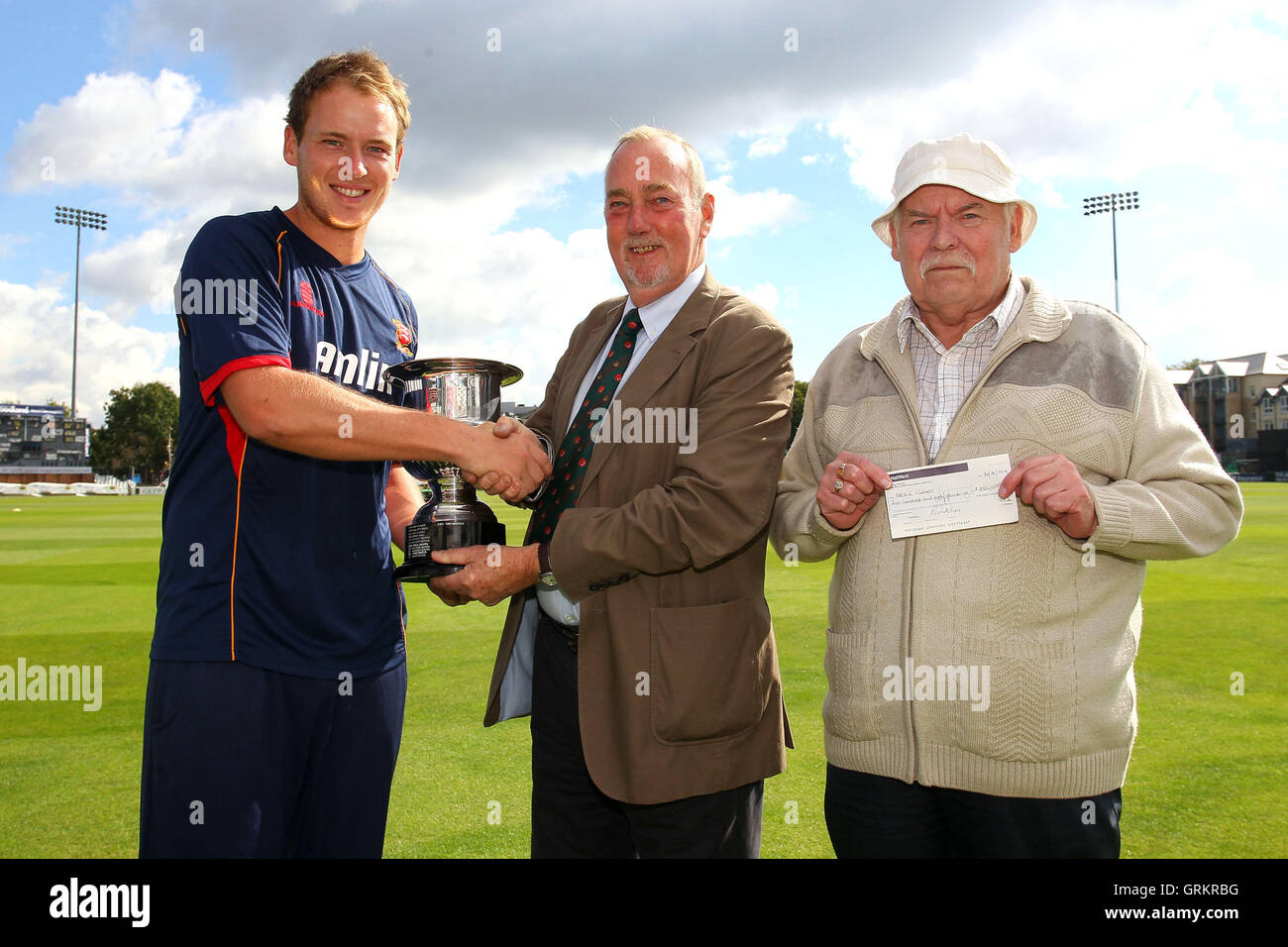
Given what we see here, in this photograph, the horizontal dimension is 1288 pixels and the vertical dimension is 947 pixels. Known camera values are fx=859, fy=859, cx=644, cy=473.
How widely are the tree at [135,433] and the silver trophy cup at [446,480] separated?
326 feet

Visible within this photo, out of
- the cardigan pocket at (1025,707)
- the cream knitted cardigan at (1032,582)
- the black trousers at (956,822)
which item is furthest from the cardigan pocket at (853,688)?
the cardigan pocket at (1025,707)

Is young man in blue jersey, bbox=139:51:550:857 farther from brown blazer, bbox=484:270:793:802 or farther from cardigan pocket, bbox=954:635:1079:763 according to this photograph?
cardigan pocket, bbox=954:635:1079:763

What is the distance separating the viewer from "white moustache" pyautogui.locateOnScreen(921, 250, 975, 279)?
2893mm

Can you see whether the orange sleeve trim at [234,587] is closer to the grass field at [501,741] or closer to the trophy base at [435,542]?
the trophy base at [435,542]

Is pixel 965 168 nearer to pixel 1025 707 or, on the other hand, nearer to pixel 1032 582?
pixel 1032 582

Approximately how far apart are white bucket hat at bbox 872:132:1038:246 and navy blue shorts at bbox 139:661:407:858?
2494 mm

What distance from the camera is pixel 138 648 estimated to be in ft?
29.8

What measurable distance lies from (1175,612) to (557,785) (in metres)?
9.82

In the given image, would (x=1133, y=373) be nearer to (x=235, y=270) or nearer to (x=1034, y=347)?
(x=1034, y=347)

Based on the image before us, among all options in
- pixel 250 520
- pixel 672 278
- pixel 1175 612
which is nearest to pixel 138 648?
pixel 250 520

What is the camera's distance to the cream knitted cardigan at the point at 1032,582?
266cm

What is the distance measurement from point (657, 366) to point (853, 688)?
4.18 ft

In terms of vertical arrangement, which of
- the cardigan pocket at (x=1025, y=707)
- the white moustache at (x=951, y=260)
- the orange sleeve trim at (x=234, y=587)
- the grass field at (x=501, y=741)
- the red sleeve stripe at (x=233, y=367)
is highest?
the white moustache at (x=951, y=260)
